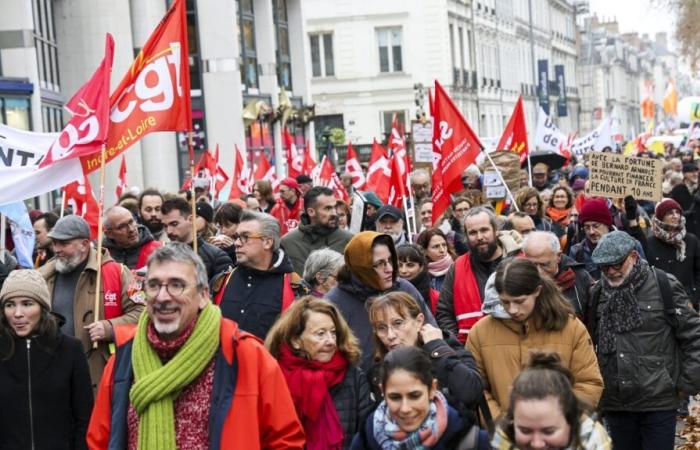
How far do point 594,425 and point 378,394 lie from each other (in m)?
1.59

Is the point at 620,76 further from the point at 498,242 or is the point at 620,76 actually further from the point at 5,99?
the point at 498,242

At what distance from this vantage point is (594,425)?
→ 493cm

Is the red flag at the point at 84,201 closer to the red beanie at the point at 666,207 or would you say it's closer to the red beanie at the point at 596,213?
the red beanie at the point at 666,207

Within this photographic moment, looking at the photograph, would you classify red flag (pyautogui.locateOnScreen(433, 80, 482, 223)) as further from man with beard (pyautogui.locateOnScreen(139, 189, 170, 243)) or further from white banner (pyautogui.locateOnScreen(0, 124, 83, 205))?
white banner (pyautogui.locateOnScreen(0, 124, 83, 205))

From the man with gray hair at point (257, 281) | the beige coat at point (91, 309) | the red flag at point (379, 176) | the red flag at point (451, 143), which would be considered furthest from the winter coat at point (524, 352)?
the red flag at point (379, 176)

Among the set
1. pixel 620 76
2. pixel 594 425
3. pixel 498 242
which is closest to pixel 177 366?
pixel 594 425

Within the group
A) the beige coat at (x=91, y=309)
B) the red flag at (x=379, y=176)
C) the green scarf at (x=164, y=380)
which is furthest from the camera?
the red flag at (x=379, y=176)

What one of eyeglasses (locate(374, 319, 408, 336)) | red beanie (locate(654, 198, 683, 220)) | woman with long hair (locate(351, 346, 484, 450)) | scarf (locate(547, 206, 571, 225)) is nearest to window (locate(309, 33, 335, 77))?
scarf (locate(547, 206, 571, 225))

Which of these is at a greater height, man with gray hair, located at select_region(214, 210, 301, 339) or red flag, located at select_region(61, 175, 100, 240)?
red flag, located at select_region(61, 175, 100, 240)

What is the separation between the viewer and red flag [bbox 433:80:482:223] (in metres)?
14.5

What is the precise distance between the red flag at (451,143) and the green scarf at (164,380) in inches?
363

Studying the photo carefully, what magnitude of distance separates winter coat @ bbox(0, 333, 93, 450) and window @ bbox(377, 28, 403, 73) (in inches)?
2320

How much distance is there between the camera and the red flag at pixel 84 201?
1439 cm

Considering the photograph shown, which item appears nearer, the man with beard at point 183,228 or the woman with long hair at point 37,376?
the woman with long hair at point 37,376
